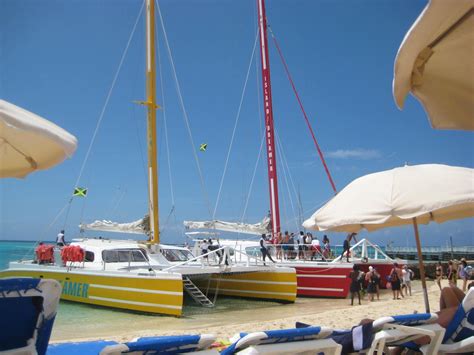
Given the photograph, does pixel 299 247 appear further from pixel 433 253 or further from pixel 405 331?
pixel 433 253

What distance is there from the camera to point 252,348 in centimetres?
312

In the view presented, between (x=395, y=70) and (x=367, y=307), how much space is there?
13526mm

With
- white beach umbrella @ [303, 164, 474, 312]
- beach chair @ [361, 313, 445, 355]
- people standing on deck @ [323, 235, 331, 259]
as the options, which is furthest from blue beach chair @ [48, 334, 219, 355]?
people standing on deck @ [323, 235, 331, 259]

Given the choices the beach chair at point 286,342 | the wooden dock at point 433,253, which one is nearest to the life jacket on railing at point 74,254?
the beach chair at point 286,342

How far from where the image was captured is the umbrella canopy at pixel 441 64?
2982 millimetres

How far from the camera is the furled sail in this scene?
18256mm

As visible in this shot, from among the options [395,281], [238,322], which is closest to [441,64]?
[238,322]

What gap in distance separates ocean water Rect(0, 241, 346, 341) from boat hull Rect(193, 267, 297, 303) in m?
0.33

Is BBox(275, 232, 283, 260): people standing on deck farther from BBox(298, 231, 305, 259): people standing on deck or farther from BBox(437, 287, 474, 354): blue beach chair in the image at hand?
BBox(437, 287, 474, 354): blue beach chair

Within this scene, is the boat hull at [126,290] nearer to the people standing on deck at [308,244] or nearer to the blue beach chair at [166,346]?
the people standing on deck at [308,244]

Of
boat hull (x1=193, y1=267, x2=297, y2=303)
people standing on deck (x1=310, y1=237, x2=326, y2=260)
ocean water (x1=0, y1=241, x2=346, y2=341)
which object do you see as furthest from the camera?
people standing on deck (x1=310, y1=237, x2=326, y2=260)

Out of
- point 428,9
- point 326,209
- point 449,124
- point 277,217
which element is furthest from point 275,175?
point 428,9

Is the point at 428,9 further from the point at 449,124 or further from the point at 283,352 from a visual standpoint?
the point at 283,352

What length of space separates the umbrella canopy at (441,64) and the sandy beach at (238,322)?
22.9ft
